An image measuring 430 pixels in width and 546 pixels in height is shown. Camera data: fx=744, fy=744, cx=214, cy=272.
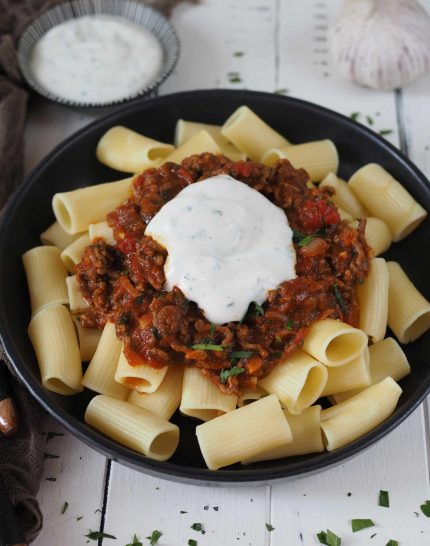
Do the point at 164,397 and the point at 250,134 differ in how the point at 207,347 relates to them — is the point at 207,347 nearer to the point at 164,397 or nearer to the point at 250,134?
the point at 164,397

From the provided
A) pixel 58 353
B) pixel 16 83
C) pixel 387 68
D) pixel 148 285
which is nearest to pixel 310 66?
pixel 387 68

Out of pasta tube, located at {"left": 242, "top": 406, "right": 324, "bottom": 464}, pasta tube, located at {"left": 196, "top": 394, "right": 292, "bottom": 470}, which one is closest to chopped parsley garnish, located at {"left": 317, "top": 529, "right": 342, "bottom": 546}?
pasta tube, located at {"left": 242, "top": 406, "right": 324, "bottom": 464}

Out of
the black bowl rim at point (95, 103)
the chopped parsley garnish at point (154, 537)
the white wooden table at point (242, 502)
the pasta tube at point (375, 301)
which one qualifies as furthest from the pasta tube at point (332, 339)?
the black bowl rim at point (95, 103)

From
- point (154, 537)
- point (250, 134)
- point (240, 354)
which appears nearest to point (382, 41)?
point (250, 134)

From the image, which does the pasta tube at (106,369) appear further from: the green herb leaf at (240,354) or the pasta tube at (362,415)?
the pasta tube at (362,415)

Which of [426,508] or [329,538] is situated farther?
[426,508]
